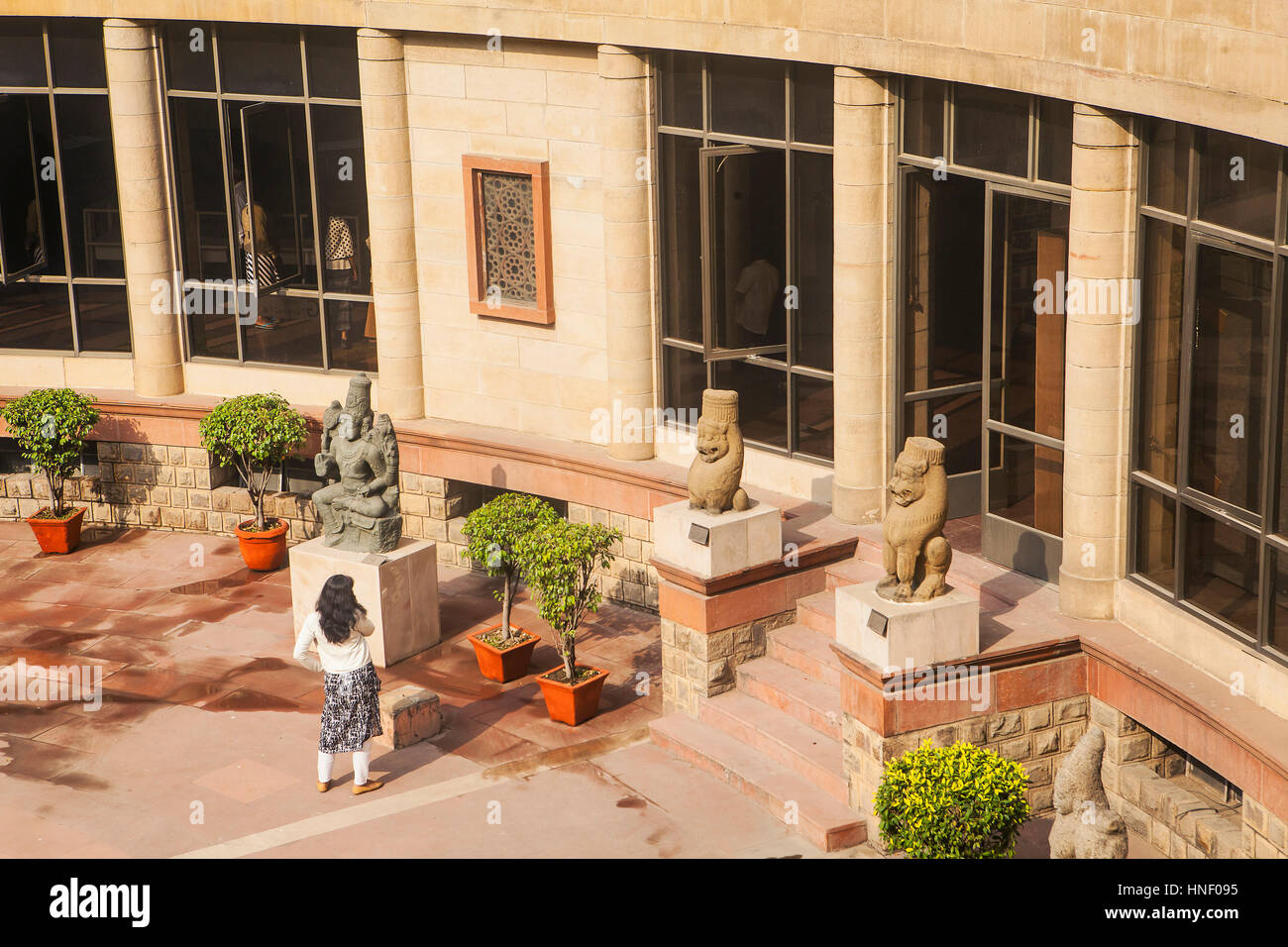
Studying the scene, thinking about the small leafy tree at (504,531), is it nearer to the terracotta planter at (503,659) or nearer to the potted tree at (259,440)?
the terracotta planter at (503,659)

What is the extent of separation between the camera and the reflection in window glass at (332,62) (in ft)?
70.8

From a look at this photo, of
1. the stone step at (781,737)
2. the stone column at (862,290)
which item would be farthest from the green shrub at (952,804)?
the stone column at (862,290)

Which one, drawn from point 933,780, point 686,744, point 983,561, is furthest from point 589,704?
point 933,780

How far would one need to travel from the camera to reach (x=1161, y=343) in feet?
49.5

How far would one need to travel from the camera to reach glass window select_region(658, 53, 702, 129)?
19.3 meters

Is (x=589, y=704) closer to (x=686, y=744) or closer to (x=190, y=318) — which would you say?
(x=686, y=744)

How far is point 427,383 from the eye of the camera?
2230 cm

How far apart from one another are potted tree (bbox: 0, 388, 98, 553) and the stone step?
9.64 meters

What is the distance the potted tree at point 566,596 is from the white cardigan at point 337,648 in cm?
220

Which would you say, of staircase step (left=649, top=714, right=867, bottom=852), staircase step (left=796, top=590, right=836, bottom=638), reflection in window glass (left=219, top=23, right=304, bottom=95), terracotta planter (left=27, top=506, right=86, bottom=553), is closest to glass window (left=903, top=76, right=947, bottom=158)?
staircase step (left=796, top=590, right=836, bottom=638)

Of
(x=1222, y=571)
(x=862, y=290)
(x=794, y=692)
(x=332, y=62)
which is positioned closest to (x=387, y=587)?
(x=794, y=692)

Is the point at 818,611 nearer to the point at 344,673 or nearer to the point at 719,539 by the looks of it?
the point at 719,539

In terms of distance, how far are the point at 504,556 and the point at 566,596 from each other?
1.18 metres

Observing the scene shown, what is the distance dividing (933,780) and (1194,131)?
216 inches
